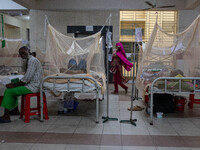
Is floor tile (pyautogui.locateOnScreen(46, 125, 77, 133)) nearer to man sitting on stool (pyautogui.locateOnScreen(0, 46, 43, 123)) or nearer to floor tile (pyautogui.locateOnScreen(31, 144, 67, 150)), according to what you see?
floor tile (pyautogui.locateOnScreen(31, 144, 67, 150))

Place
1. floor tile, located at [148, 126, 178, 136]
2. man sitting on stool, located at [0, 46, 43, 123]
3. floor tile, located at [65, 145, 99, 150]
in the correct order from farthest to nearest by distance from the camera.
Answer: man sitting on stool, located at [0, 46, 43, 123], floor tile, located at [148, 126, 178, 136], floor tile, located at [65, 145, 99, 150]

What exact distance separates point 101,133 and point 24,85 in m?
1.71

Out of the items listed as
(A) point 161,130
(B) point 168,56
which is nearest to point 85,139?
(A) point 161,130

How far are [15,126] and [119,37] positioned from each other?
6.46 meters

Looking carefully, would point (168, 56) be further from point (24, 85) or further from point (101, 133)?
point (24, 85)

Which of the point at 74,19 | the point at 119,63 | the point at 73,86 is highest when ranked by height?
the point at 74,19

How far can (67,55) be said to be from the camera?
5379 millimetres

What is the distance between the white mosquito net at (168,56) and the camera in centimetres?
478

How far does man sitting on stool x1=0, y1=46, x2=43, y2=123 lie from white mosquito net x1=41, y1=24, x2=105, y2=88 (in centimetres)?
89

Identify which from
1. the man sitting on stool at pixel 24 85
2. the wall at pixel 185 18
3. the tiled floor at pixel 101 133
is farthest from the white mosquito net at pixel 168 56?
the wall at pixel 185 18

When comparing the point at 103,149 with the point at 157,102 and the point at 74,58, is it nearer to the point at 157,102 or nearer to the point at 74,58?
the point at 157,102

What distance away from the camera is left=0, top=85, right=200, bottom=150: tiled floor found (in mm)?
3160

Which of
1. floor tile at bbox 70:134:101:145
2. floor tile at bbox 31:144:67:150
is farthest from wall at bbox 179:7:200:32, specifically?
floor tile at bbox 31:144:67:150

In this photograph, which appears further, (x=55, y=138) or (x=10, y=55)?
(x=10, y=55)
